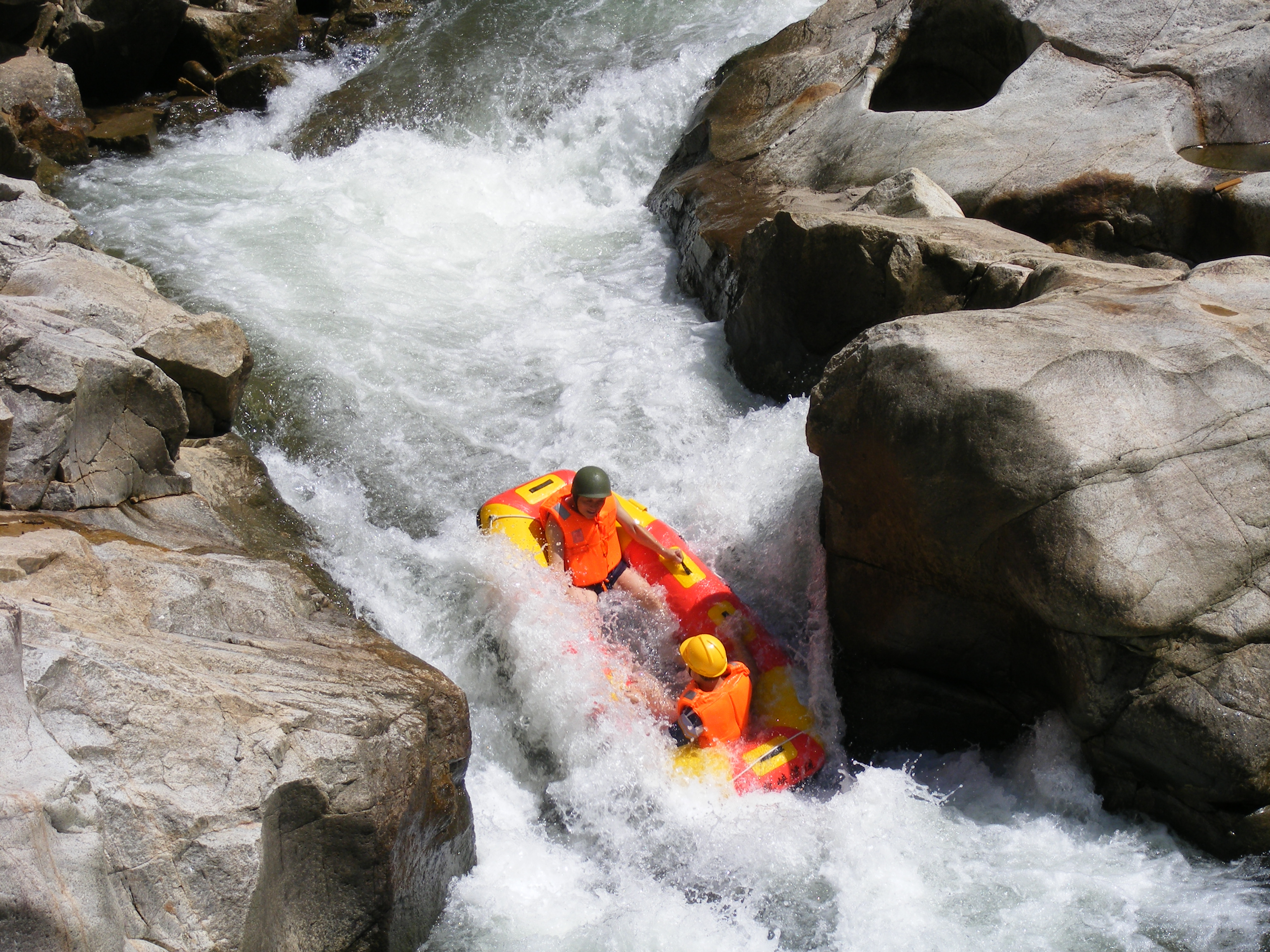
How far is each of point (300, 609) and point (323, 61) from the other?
10760 millimetres

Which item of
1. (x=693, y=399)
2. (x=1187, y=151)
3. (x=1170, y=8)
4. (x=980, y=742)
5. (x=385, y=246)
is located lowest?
(x=980, y=742)

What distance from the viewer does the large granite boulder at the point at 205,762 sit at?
2.57 metres

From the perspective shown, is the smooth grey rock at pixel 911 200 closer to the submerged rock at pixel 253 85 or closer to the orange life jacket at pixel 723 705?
the orange life jacket at pixel 723 705

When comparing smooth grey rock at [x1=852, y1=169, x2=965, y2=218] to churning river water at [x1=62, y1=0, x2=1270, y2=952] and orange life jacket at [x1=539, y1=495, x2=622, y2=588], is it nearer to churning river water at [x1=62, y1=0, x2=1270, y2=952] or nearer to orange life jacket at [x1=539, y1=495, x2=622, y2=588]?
churning river water at [x1=62, y1=0, x2=1270, y2=952]

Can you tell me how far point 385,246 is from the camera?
364 inches

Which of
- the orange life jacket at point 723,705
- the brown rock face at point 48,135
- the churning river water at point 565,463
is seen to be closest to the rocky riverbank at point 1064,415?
the churning river water at point 565,463

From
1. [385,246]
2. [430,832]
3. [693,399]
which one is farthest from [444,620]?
[385,246]

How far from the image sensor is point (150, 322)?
18.6ft

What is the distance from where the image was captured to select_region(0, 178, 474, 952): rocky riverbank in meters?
2.66

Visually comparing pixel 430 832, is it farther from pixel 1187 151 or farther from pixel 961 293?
pixel 1187 151

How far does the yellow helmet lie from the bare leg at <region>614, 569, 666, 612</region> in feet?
2.38

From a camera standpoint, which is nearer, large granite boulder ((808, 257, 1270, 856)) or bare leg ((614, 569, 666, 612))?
large granite boulder ((808, 257, 1270, 856))

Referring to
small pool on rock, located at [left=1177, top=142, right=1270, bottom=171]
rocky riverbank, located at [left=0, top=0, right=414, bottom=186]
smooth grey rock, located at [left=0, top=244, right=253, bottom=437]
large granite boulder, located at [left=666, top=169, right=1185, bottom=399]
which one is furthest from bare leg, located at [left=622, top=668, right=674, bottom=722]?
rocky riverbank, located at [left=0, top=0, right=414, bottom=186]

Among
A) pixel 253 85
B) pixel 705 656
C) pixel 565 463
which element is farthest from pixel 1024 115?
pixel 253 85
